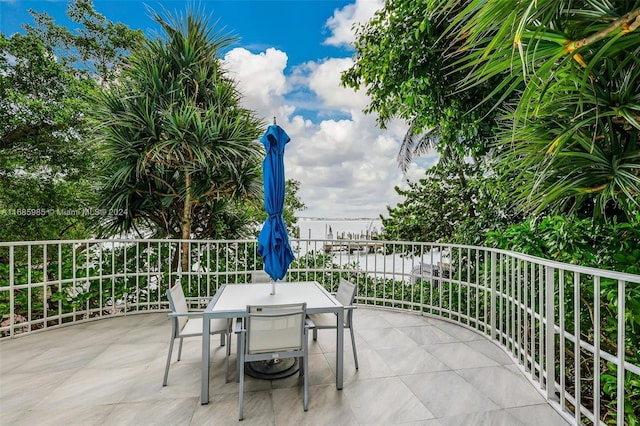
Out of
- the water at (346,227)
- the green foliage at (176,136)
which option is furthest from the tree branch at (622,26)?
the water at (346,227)

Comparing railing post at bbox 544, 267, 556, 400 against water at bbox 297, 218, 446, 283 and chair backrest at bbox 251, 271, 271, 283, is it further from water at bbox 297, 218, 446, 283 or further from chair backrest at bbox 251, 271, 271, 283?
chair backrest at bbox 251, 271, 271, 283

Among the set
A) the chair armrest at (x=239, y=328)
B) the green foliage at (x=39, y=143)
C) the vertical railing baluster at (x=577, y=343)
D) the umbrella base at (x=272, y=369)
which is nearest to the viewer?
the vertical railing baluster at (x=577, y=343)

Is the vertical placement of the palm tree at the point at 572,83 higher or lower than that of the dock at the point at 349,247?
higher

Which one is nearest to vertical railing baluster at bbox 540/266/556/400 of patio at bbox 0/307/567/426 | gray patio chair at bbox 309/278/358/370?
patio at bbox 0/307/567/426

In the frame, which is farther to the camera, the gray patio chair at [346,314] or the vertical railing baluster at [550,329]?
the gray patio chair at [346,314]

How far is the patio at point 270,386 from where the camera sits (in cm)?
231

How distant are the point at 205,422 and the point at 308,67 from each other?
26.2 ft

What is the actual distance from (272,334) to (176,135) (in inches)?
147

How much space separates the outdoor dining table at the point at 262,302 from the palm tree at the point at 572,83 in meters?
1.96

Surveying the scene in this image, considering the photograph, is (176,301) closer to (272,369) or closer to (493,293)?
(272,369)

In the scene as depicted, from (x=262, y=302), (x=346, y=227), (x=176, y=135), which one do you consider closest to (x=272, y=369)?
(x=262, y=302)

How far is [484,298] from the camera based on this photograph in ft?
12.3

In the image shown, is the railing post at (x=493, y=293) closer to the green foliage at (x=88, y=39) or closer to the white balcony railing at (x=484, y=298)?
the white balcony railing at (x=484, y=298)

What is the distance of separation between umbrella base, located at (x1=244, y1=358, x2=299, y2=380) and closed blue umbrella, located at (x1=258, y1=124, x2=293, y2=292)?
2.72ft
